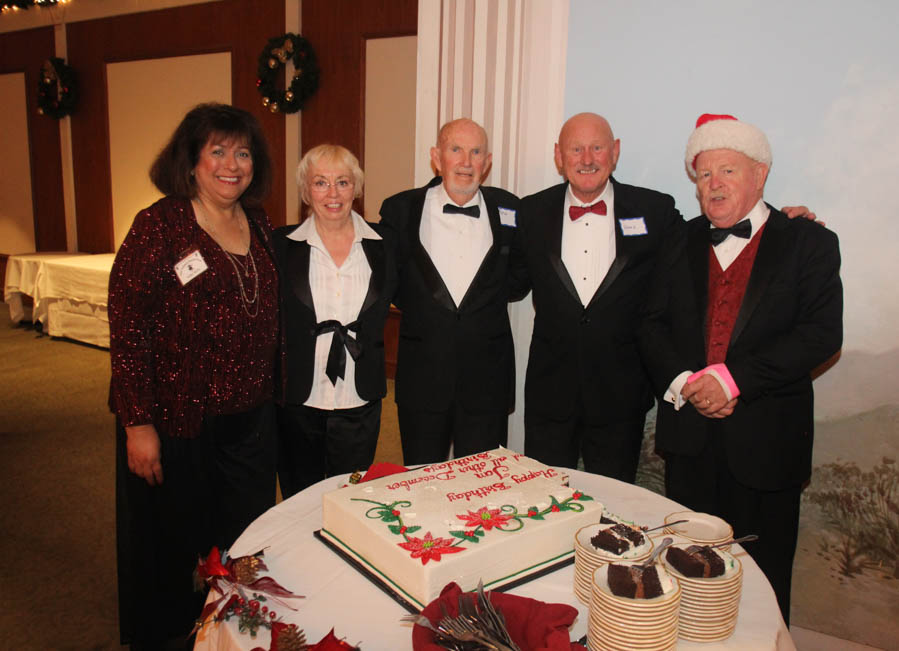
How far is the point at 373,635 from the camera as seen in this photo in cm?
109

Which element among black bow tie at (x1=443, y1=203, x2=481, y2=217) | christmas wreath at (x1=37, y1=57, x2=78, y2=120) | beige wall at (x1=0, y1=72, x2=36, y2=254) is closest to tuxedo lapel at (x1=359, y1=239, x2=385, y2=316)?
black bow tie at (x1=443, y1=203, x2=481, y2=217)

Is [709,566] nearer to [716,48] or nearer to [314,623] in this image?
[314,623]

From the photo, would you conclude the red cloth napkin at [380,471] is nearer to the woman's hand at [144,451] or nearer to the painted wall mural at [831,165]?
the woman's hand at [144,451]

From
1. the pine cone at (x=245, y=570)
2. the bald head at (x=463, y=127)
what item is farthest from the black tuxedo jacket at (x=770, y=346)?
the pine cone at (x=245, y=570)

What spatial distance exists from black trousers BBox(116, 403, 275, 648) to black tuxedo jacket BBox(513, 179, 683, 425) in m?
1.02

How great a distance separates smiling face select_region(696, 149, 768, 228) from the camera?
2.04 m

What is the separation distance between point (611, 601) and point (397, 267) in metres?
1.73

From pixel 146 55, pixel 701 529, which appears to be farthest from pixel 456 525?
pixel 146 55

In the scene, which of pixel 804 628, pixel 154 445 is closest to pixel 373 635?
pixel 154 445

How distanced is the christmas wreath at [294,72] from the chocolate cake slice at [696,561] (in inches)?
222

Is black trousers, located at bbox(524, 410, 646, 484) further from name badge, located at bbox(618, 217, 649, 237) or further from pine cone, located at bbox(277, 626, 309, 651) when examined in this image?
pine cone, located at bbox(277, 626, 309, 651)

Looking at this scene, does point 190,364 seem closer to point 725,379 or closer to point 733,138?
point 725,379

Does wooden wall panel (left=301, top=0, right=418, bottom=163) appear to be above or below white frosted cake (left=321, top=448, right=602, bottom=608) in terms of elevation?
above

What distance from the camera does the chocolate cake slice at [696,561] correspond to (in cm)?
109
